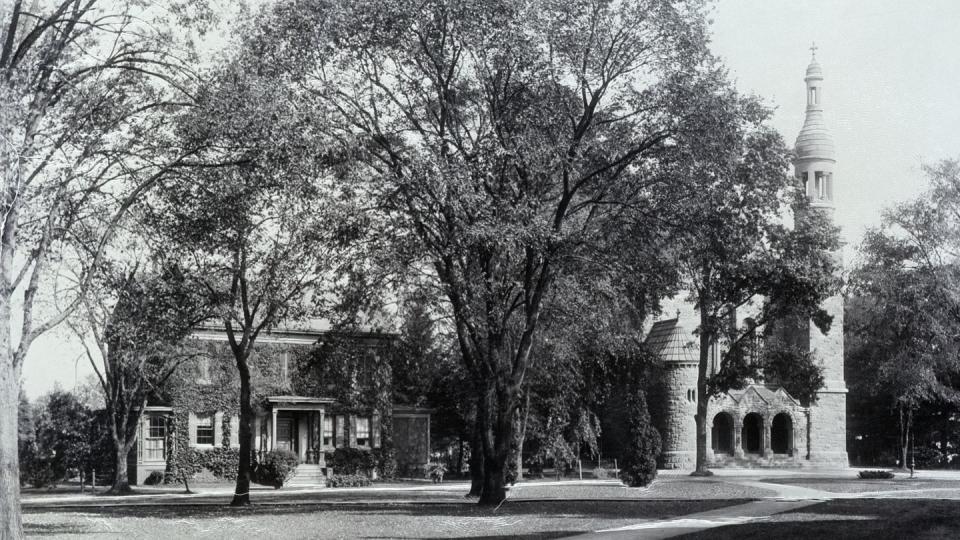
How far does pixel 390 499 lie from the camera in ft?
99.7

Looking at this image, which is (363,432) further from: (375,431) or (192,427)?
(192,427)

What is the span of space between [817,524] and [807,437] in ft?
126

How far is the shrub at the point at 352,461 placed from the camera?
44.9 meters

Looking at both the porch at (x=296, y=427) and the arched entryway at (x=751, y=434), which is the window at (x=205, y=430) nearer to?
the porch at (x=296, y=427)

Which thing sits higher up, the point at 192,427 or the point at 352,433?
the point at 192,427

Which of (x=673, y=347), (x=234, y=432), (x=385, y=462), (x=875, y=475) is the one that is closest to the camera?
(x=875, y=475)

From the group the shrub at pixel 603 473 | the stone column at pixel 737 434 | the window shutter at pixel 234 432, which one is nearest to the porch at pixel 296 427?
the window shutter at pixel 234 432

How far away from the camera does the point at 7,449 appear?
578 inches

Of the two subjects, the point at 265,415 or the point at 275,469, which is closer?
the point at 275,469

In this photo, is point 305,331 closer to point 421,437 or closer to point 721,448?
point 421,437

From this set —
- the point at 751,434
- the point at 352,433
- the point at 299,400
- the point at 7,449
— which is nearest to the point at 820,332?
the point at 751,434

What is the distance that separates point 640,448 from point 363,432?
18.2 metres

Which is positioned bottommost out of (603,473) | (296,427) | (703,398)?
(603,473)

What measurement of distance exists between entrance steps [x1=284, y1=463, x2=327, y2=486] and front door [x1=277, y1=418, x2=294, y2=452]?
1168 mm
